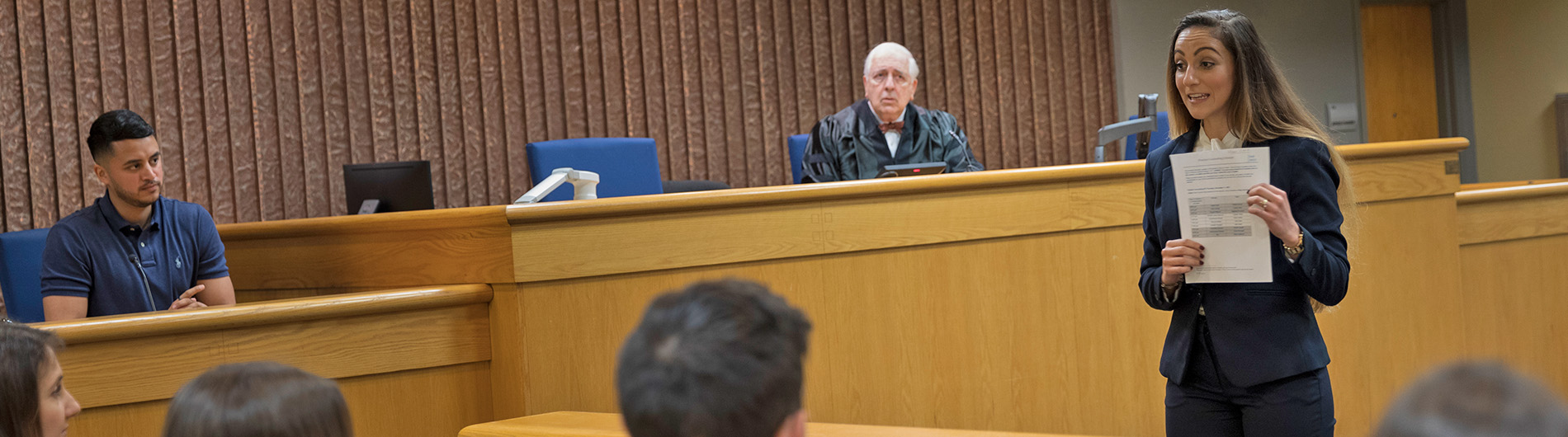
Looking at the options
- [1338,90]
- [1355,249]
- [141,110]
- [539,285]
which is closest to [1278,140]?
[1355,249]

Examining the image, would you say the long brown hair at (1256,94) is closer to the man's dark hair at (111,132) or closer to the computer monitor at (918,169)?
the computer monitor at (918,169)

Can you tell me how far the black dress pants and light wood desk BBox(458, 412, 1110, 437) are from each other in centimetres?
20

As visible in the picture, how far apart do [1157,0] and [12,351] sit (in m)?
6.22

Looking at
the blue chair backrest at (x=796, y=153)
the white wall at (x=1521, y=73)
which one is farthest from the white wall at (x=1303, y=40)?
the blue chair backrest at (x=796, y=153)

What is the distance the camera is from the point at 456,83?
5.13 metres

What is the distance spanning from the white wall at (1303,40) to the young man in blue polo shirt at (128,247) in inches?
197

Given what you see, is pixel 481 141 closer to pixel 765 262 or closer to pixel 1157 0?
pixel 765 262

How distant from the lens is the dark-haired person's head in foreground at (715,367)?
814 mm

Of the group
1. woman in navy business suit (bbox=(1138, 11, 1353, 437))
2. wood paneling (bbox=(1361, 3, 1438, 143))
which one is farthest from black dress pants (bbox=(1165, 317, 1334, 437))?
wood paneling (bbox=(1361, 3, 1438, 143))

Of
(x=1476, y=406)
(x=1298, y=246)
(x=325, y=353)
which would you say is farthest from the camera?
(x=325, y=353)

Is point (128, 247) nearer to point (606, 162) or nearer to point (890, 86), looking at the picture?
point (606, 162)

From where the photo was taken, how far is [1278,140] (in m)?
1.77

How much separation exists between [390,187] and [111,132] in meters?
1.18

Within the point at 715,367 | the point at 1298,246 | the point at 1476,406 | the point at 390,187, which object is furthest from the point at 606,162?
the point at 1476,406
